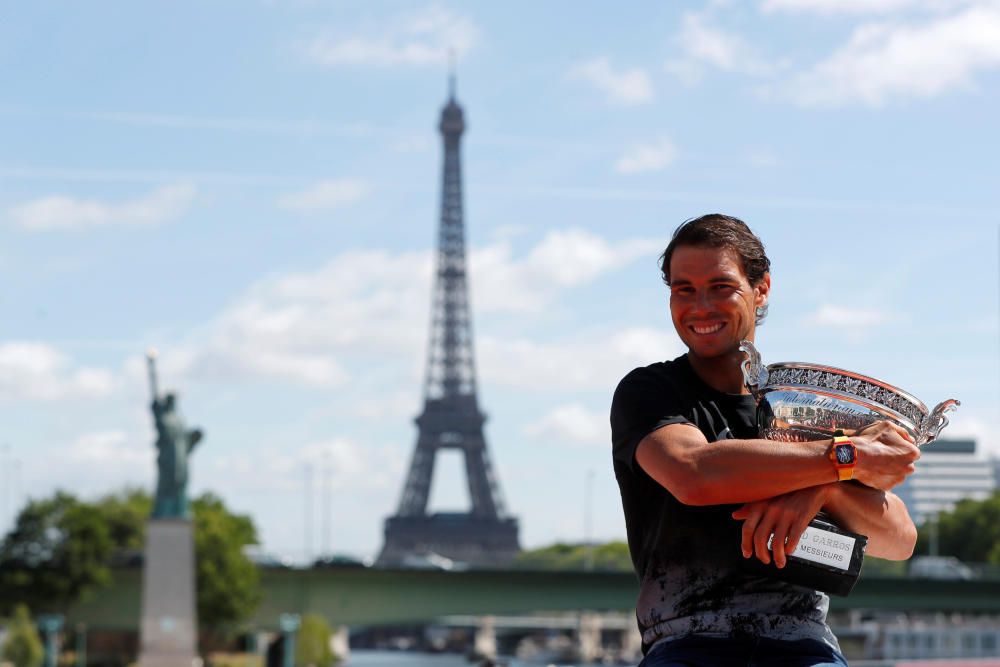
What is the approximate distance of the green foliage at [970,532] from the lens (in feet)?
366

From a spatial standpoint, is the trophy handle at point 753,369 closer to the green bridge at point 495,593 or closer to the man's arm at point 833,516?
the man's arm at point 833,516

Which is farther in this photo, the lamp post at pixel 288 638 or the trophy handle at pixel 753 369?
the lamp post at pixel 288 638

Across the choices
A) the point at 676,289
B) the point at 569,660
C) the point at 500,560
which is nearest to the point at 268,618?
the point at 500,560

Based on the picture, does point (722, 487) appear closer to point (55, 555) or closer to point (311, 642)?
point (311, 642)

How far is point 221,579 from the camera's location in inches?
3108

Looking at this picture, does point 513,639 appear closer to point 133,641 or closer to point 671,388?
point 133,641

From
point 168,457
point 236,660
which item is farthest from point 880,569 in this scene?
point 168,457

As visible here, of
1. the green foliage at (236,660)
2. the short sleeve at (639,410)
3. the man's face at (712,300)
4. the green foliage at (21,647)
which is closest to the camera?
the short sleeve at (639,410)

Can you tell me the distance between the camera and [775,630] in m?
3.83

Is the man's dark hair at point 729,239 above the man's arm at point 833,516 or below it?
above

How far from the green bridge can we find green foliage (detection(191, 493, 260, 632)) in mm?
9062

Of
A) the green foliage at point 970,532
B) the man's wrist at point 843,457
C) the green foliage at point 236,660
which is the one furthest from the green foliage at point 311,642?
the man's wrist at point 843,457

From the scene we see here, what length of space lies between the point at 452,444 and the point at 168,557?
54.9m

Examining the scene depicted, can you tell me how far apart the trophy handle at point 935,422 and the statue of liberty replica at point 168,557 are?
51.4 metres
